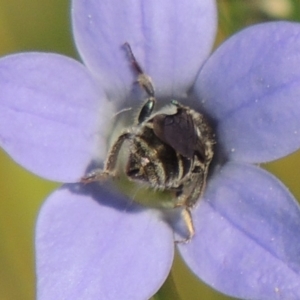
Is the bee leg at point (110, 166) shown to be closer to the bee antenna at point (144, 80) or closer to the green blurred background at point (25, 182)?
the bee antenna at point (144, 80)

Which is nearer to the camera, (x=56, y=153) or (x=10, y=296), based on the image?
(x=56, y=153)

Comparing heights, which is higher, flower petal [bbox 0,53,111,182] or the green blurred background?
flower petal [bbox 0,53,111,182]

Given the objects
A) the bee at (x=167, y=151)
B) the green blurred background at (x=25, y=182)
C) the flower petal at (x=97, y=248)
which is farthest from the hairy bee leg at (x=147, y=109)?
the green blurred background at (x=25, y=182)

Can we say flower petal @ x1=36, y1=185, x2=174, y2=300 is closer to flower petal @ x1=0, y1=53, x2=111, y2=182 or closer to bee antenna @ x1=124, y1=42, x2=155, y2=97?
flower petal @ x1=0, y1=53, x2=111, y2=182

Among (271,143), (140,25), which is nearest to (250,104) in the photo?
(271,143)

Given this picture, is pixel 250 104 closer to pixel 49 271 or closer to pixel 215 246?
pixel 215 246

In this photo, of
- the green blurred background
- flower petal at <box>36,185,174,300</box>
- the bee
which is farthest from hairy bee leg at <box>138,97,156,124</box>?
the green blurred background
